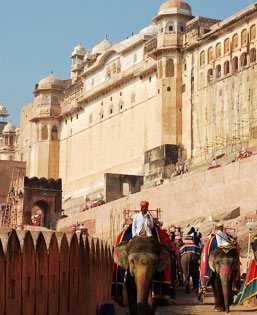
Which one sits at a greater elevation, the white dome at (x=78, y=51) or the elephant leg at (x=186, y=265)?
the white dome at (x=78, y=51)

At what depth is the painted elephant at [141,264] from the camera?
9391 millimetres

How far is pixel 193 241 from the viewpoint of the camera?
1698 cm

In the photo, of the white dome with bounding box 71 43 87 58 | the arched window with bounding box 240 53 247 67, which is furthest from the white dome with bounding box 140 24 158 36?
the white dome with bounding box 71 43 87 58

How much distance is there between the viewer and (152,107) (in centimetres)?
4400

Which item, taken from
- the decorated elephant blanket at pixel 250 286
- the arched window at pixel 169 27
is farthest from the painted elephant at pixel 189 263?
the arched window at pixel 169 27

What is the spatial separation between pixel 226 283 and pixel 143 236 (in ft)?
8.20

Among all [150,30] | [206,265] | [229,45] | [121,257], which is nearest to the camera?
[121,257]

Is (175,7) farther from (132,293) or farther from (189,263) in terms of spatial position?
(132,293)

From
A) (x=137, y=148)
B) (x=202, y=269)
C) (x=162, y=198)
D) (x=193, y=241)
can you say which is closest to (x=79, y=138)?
(x=137, y=148)

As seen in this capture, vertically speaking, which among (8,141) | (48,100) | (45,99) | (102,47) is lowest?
(48,100)

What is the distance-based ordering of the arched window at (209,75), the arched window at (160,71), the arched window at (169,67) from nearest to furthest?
→ the arched window at (209,75)
the arched window at (169,67)
the arched window at (160,71)

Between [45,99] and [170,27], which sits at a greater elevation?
[45,99]

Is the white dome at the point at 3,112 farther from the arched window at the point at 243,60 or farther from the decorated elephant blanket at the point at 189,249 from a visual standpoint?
the decorated elephant blanket at the point at 189,249

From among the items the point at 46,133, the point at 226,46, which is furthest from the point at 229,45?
the point at 46,133
